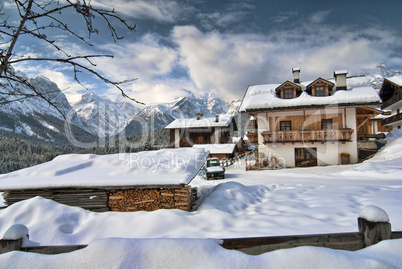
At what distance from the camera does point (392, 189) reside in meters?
8.63

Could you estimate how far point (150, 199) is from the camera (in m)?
7.54

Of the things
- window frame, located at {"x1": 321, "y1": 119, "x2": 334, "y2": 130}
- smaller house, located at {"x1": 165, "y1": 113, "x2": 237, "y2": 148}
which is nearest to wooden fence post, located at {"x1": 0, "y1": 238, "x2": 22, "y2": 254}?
window frame, located at {"x1": 321, "y1": 119, "x2": 334, "y2": 130}

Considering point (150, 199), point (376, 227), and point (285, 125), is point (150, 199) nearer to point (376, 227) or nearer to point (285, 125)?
point (376, 227)

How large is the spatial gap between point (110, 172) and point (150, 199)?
202 cm

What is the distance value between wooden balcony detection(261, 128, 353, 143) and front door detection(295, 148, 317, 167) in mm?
1429

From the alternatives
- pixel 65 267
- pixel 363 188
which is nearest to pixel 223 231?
pixel 65 267

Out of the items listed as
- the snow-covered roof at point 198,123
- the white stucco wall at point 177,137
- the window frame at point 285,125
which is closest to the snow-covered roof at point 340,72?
the window frame at point 285,125

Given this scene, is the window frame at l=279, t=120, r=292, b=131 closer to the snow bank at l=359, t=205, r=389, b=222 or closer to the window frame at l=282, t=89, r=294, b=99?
the window frame at l=282, t=89, r=294, b=99

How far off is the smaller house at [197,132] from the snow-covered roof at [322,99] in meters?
17.5

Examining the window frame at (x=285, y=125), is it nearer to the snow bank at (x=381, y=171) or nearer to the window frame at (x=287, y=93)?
the window frame at (x=287, y=93)

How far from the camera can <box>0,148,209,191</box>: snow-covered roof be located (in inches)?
285

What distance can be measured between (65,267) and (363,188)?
10.9m

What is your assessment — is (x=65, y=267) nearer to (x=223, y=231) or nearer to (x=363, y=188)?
(x=223, y=231)

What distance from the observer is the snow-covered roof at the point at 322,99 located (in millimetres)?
18250
